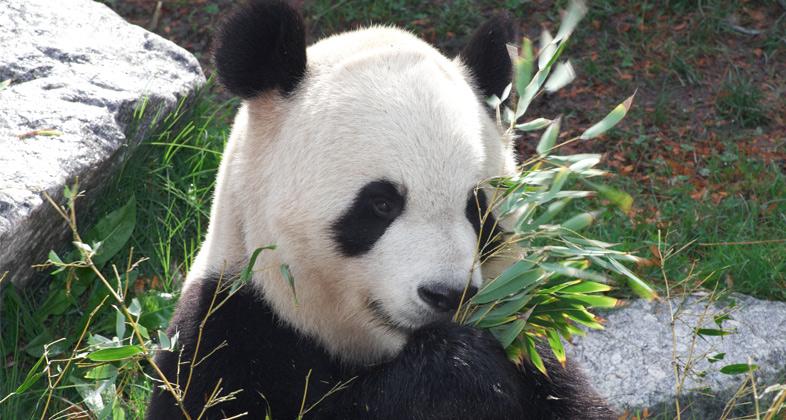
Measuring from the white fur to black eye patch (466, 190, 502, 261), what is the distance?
6cm

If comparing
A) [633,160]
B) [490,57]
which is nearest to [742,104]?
[633,160]

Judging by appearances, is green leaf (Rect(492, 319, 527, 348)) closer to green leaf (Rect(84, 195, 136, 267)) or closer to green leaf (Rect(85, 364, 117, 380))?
green leaf (Rect(85, 364, 117, 380))

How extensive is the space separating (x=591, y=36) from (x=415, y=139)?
5.61 meters

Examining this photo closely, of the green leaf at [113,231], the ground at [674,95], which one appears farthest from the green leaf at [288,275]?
the ground at [674,95]

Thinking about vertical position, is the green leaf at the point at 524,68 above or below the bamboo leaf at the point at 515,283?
above

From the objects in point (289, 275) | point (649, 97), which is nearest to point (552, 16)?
point (649, 97)

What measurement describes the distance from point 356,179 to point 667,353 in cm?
251

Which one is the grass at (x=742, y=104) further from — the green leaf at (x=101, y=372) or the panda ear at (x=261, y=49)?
the green leaf at (x=101, y=372)

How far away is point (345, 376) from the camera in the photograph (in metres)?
3.31

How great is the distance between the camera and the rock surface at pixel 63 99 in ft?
14.0

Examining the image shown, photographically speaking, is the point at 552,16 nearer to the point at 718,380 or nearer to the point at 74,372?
the point at 718,380

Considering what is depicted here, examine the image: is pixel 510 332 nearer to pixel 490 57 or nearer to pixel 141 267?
pixel 490 57

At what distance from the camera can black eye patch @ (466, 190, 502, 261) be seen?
2979mm

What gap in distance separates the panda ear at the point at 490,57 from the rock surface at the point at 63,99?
74.5 inches
